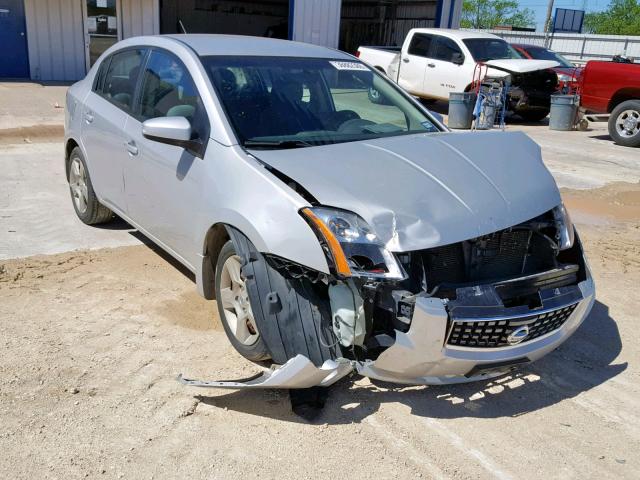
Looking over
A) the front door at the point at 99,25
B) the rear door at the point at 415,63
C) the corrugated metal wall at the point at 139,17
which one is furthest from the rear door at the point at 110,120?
the corrugated metal wall at the point at 139,17

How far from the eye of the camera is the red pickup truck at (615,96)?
12.1 metres

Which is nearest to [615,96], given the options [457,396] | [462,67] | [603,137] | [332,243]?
[603,137]

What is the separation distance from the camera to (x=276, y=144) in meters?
3.79

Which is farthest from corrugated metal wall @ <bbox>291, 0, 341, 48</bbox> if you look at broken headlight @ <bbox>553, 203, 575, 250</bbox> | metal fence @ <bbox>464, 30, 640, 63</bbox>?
metal fence @ <bbox>464, 30, 640, 63</bbox>

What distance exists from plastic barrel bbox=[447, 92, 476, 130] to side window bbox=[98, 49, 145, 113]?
984 cm

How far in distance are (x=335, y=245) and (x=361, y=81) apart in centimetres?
219

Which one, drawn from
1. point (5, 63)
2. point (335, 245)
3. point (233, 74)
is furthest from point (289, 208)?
point (5, 63)

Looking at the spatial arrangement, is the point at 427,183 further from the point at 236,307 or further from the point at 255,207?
the point at 236,307

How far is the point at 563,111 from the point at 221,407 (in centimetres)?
1306

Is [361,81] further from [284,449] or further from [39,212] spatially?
[39,212]

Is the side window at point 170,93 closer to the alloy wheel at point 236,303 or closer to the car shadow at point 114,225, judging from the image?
the alloy wheel at point 236,303

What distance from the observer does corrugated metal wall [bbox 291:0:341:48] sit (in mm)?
20309

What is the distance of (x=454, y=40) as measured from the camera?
1576cm

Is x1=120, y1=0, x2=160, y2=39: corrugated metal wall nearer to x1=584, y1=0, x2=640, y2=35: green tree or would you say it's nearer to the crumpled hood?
the crumpled hood
